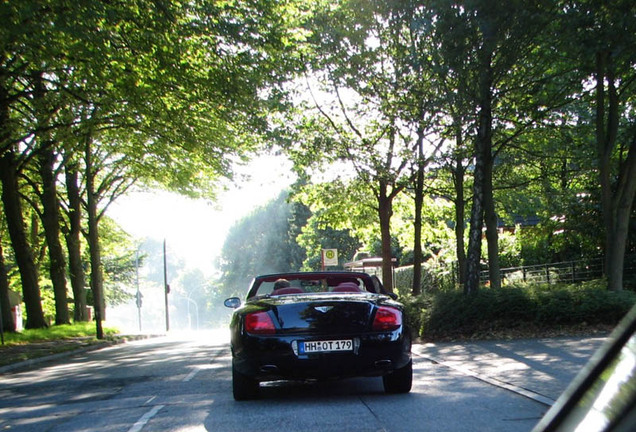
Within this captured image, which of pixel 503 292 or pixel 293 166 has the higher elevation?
pixel 293 166

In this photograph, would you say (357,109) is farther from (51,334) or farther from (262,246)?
(262,246)

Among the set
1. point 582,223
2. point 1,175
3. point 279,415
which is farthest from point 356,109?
point 279,415

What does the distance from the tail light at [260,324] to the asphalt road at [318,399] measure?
77 cm

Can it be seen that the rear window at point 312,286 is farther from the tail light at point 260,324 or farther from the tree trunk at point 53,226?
the tree trunk at point 53,226

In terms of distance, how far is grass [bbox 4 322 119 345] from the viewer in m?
22.0

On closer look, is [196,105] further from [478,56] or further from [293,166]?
[478,56]

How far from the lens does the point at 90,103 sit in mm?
18844

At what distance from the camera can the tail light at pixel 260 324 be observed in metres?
7.23

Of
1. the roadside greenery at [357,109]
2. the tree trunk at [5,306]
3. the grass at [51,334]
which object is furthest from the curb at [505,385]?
the tree trunk at [5,306]

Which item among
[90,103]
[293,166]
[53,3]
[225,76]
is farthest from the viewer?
[293,166]

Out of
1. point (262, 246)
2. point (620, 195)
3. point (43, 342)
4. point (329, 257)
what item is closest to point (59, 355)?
point (43, 342)

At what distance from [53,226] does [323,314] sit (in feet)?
78.0

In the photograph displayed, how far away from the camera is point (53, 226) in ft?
93.3

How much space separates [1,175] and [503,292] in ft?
53.9
